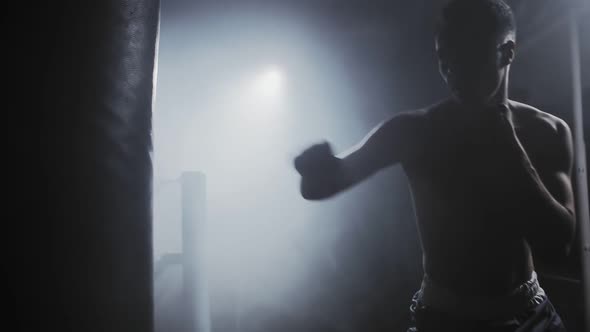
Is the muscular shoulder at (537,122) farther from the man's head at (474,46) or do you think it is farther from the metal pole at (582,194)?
the metal pole at (582,194)

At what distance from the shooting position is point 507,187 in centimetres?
98

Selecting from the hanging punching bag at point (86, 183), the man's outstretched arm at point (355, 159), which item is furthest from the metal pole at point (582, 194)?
the hanging punching bag at point (86, 183)

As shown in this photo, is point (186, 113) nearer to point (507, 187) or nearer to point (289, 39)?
point (289, 39)

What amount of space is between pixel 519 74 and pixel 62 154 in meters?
2.25

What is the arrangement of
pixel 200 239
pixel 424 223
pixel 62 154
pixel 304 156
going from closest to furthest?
pixel 62 154 < pixel 304 156 < pixel 424 223 < pixel 200 239

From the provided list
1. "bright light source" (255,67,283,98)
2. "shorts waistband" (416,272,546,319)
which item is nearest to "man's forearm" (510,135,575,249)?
"shorts waistband" (416,272,546,319)

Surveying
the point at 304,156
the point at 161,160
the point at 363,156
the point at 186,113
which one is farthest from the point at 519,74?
the point at 161,160

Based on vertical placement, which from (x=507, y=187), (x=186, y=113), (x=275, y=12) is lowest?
(x=507, y=187)

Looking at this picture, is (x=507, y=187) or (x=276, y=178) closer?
(x=507, y=187)

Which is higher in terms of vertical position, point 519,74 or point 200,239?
Answer: point 519,74

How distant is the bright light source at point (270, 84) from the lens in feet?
7.86

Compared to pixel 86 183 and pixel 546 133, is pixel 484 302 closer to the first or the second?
pixel 546 133

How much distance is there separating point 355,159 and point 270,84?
1.50m

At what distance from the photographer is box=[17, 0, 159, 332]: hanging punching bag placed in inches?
16.4
